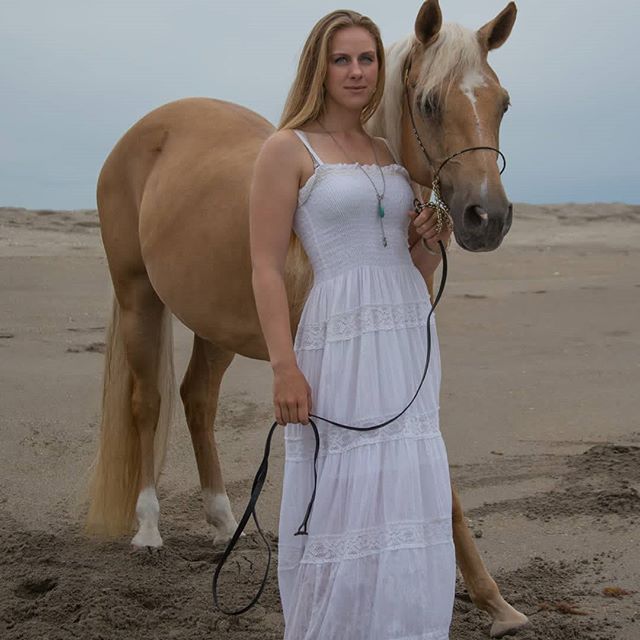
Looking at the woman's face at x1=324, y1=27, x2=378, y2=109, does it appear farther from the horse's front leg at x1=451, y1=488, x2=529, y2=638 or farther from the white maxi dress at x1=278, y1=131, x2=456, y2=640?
the horse's front leg at x1=451, y1=488, x2=529, y2=638

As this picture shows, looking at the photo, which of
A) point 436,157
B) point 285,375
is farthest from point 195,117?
point 285,375

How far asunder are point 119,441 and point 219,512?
0.52 meters

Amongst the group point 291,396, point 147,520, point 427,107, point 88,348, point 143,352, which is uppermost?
point 427,107

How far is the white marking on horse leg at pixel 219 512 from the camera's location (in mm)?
4191

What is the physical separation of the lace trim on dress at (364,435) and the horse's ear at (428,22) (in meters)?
0.99

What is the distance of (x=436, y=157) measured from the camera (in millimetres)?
2682

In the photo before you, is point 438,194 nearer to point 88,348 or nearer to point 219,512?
point 219,512

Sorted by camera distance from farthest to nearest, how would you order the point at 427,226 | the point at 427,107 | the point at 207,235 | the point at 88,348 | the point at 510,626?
the point at 88,348
the point at 207,235
the point at 510,626
the point at 427,107
the point at 427,226

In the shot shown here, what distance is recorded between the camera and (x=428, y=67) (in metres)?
2.72

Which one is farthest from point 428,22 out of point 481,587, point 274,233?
point 481,587

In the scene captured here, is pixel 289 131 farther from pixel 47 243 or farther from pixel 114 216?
pixel 47 243

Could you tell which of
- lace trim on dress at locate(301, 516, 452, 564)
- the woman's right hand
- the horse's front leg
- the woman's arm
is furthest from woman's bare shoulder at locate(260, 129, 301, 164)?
the horse's front leg

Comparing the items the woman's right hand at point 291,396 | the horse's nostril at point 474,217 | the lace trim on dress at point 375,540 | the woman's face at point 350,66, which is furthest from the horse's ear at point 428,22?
the lace trim on dress at point 375,540

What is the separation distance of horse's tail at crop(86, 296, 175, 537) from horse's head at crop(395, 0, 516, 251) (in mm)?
1954
